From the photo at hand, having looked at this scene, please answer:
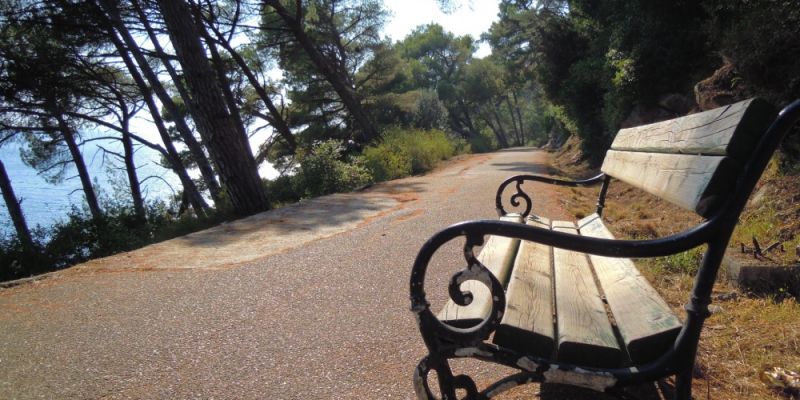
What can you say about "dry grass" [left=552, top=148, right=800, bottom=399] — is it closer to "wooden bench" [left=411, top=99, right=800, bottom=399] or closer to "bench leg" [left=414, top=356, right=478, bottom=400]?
"wooden bench" [left=411, top=99, right=800, bottom=399]

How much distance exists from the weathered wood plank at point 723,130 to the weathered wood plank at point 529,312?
0.68 metres

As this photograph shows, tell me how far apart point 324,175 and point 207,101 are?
3.14 metres

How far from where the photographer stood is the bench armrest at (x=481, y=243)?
1.11 m

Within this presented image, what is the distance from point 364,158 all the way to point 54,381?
1000 cm

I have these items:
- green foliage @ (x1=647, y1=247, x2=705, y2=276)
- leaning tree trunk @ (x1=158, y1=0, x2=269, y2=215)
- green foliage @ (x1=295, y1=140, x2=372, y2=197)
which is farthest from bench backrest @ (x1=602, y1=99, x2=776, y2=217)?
green foliage @ (x1=295, y1=140, x2=372, y2=197)

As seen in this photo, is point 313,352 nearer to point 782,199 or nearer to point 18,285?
point 18,285

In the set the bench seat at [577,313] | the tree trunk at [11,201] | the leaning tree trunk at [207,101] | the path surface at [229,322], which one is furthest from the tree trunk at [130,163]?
the bench seat at [577,313]

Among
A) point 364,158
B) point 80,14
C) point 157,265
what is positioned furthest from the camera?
point 364,158

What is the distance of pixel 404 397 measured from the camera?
1.73 meters

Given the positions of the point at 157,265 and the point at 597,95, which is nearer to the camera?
the point at 157,265

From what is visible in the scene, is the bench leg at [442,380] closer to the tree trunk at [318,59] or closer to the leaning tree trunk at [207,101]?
the leaning tree trunk at [207,101]

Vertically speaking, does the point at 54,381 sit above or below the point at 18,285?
below

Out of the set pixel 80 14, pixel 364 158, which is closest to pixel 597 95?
pixel 364 158

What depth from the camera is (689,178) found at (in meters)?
1.25
